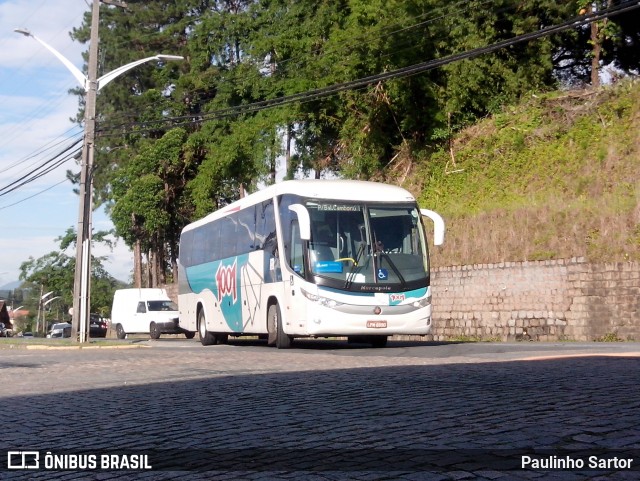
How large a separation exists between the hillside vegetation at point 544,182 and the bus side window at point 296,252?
33.6ft

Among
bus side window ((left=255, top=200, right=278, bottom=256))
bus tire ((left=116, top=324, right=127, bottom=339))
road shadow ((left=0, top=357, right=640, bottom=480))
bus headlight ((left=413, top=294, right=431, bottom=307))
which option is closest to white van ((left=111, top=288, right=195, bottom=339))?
bus tire ((left=116, top=324, right=127, bottom=339))

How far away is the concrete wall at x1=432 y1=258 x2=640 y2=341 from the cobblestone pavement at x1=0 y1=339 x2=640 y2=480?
12.3 m

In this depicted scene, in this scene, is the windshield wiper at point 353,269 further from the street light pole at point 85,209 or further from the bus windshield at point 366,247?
the street light pole at point 85,209

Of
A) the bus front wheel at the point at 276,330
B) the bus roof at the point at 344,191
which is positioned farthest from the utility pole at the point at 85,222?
the bus roof at the point at 344,191

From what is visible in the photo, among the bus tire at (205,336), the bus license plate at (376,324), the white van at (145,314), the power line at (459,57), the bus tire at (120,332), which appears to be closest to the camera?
the bus license plate at (376,324)

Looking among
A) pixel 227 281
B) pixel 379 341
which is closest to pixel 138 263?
pixel 227 281

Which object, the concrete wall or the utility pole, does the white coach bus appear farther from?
the utility pole

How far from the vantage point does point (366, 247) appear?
21.1 m

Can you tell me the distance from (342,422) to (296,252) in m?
13.1

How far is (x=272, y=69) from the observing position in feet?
169

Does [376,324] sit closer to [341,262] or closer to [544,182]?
[341,262]

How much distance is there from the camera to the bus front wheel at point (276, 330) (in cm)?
2258

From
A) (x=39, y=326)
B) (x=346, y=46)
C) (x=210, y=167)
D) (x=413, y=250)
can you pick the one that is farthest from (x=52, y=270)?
(x=413, y=250)

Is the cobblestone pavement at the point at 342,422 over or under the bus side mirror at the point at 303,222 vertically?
under
